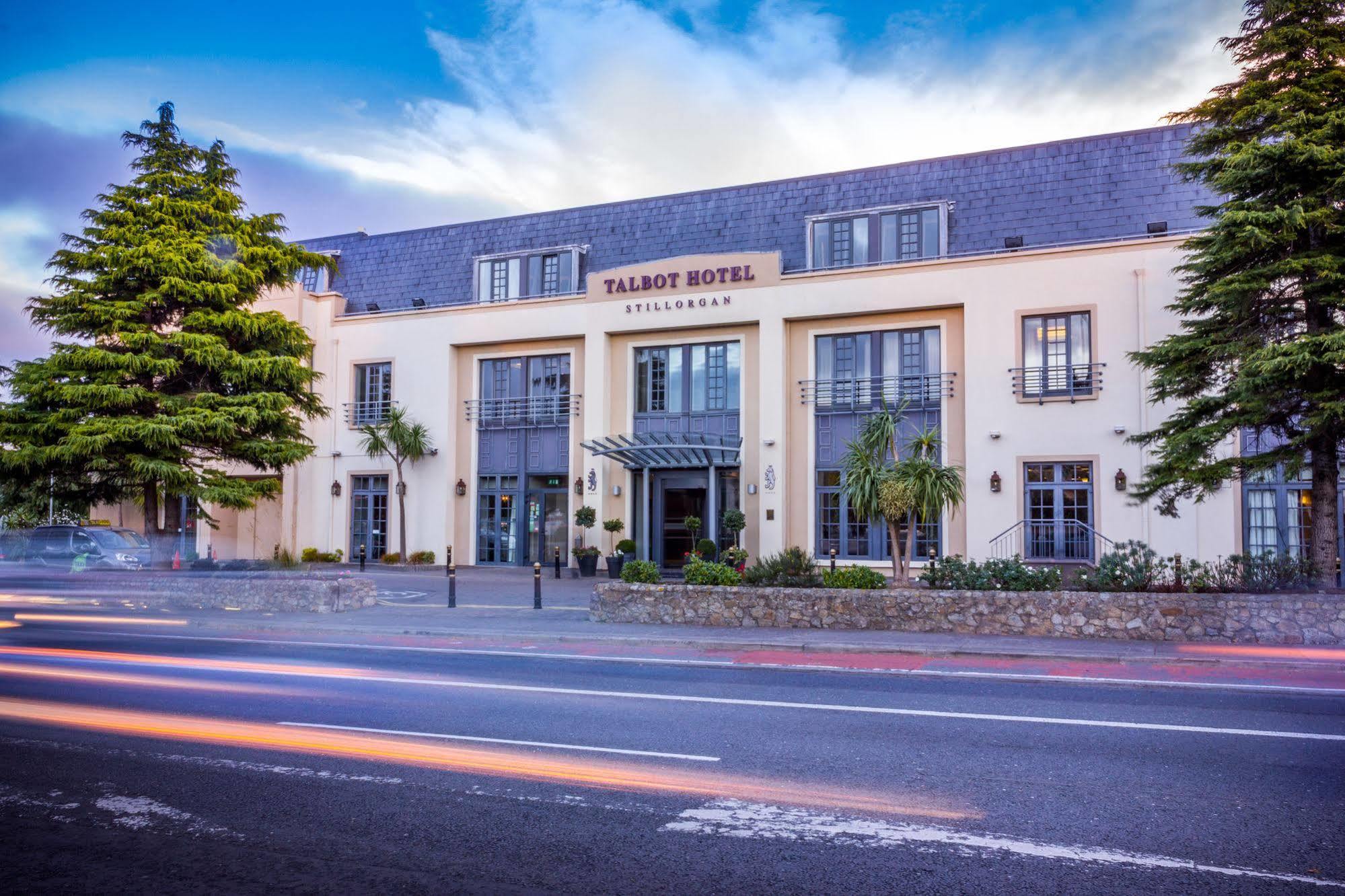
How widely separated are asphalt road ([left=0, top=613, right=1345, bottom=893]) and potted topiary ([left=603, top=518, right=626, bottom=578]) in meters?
14.6

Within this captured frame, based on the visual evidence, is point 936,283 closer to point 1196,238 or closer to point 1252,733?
point 1196,238

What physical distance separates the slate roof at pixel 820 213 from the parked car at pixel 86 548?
10.9 meters

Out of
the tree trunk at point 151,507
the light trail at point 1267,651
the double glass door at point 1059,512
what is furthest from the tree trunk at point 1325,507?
the tree trunk at point 151,507

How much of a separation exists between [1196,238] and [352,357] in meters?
24.2

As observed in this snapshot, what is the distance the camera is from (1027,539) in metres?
22.9

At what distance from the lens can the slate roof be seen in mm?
23797

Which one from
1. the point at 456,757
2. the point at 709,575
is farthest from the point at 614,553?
the point at 456,757

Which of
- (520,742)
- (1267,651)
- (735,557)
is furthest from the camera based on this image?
(735,557)

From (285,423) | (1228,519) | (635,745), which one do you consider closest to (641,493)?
(285,423)

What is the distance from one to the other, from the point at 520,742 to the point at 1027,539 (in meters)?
18.1

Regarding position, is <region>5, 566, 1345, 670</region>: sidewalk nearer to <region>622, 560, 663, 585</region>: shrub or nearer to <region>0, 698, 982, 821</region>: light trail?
<region>622, 560, 663, 585</region>: shrub

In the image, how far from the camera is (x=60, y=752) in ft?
24.1

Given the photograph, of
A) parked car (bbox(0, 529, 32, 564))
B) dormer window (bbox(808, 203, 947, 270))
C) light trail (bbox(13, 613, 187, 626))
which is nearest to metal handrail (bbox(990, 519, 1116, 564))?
dormer window (bbox(808, 203, 947, 270))

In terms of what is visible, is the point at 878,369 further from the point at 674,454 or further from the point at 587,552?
the point at 587,552
